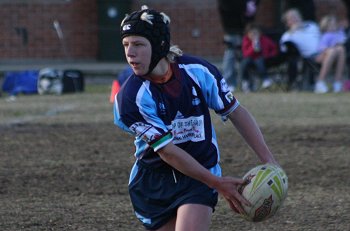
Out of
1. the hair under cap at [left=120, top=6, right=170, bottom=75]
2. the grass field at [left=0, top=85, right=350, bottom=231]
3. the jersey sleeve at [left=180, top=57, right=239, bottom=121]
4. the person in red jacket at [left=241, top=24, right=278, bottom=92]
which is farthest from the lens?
the person in red jacket at [left=241, top=24, right=278, bottom=92]

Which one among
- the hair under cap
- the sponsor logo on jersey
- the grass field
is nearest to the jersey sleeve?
the sponsor logo on jersey

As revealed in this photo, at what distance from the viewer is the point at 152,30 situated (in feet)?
16.8

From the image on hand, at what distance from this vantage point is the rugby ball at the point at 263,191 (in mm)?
5105

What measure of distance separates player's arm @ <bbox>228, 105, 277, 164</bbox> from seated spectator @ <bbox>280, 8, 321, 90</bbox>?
14886mm

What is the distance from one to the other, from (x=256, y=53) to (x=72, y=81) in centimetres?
390

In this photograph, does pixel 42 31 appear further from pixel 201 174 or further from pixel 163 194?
pixel 201 174

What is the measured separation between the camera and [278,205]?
17.3ft

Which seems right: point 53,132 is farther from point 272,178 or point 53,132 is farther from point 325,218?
point 272,178

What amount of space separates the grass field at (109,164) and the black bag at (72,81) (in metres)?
3.33

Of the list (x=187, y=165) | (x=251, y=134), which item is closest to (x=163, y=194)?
(x=187, y=165)

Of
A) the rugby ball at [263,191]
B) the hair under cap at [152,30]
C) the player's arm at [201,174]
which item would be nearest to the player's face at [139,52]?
the hair under cap at [152,30]

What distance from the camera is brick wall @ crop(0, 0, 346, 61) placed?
2502 cm

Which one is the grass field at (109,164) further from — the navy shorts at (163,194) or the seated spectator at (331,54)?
the seated spectator at (331,54)

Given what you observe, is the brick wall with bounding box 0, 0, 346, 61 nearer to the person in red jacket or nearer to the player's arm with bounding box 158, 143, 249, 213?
the person in red jacket
